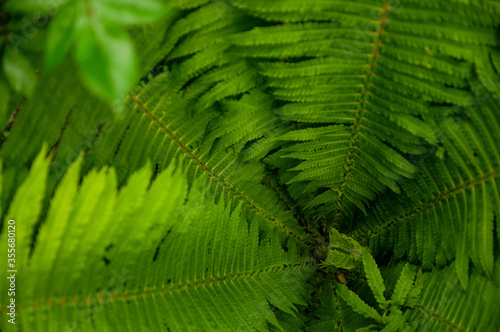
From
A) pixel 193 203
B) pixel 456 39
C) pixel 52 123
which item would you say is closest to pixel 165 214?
pixel 193 203

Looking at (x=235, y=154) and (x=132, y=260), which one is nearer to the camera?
(x=132, y=260)

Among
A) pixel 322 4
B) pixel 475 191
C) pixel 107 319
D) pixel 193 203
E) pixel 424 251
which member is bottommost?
pixel 107 319

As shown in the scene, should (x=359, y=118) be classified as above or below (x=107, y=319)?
above

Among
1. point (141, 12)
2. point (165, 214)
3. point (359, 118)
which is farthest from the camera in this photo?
point (359, 118)

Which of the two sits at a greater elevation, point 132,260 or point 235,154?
point 235,154

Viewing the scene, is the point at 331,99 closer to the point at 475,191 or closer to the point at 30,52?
the point at 475,191

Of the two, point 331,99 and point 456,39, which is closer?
point 456,39

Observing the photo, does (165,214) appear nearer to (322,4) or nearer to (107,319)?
(107,319)

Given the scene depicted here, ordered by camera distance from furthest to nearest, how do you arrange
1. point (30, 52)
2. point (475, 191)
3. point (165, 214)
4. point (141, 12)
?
1. point (475, 191)
2. point (165, 214)
3. point (30, 52)
4. point (141, 12)
